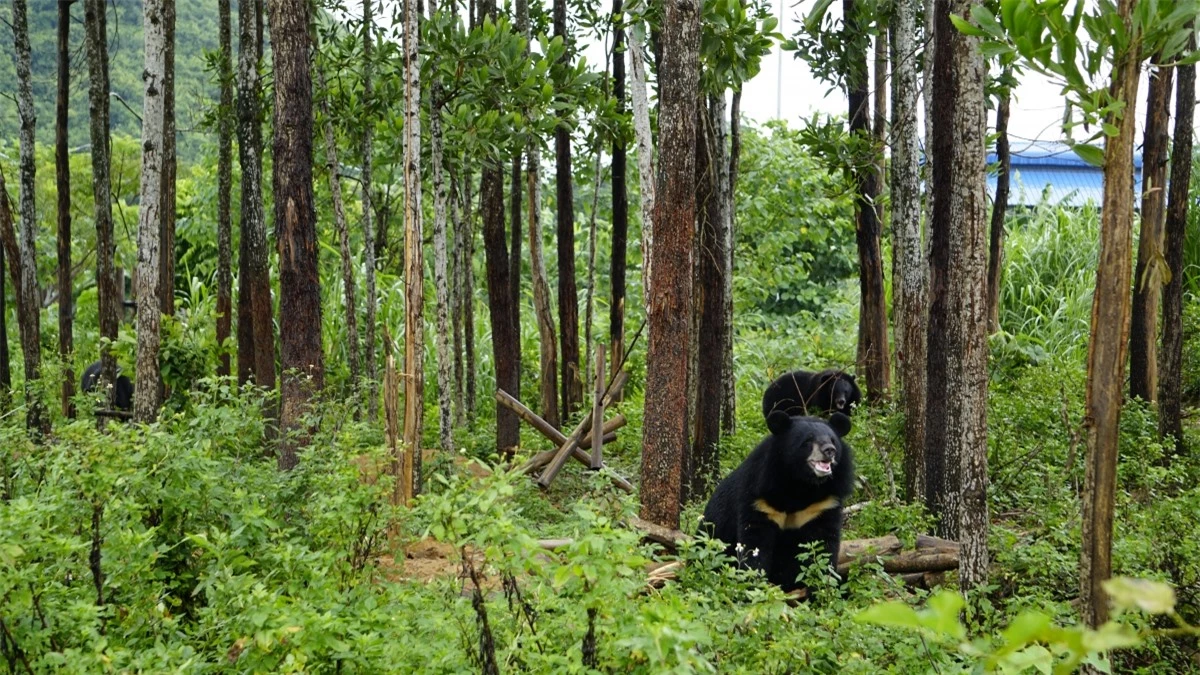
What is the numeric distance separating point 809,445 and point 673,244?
4.53 ft

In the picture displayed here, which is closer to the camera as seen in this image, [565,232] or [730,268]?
[730,268]

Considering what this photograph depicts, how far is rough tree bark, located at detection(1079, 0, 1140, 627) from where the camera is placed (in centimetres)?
331

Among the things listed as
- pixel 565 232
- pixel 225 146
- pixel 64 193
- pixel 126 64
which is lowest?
pixel 565 232

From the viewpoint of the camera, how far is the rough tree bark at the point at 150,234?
8258 millimetres

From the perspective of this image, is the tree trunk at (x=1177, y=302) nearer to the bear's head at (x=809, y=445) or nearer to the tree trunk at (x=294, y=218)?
the bear's head at (x=809, y=445)

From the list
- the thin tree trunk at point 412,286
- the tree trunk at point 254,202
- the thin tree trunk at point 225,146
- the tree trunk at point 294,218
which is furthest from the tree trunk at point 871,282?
the thin tree trunk at point 225,146

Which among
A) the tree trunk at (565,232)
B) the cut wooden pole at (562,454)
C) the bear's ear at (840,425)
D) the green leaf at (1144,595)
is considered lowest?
the cut wooden pole at (562,454)

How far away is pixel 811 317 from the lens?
65.8 feet

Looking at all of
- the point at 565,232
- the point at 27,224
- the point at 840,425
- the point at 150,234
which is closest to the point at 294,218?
the point at 150,234

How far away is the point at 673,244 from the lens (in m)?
6.59

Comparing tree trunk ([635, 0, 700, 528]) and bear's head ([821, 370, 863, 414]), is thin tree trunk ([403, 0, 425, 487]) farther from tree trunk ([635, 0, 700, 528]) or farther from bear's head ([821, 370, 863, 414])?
bear's head ([821, 370, 863, 414])

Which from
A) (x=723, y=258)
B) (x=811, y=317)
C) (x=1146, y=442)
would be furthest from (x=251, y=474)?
(x=811, y=317)

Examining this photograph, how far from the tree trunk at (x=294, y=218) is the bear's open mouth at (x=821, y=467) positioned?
11.0 ft

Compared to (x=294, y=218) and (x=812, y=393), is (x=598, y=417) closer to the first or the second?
(x=294, y=218)
